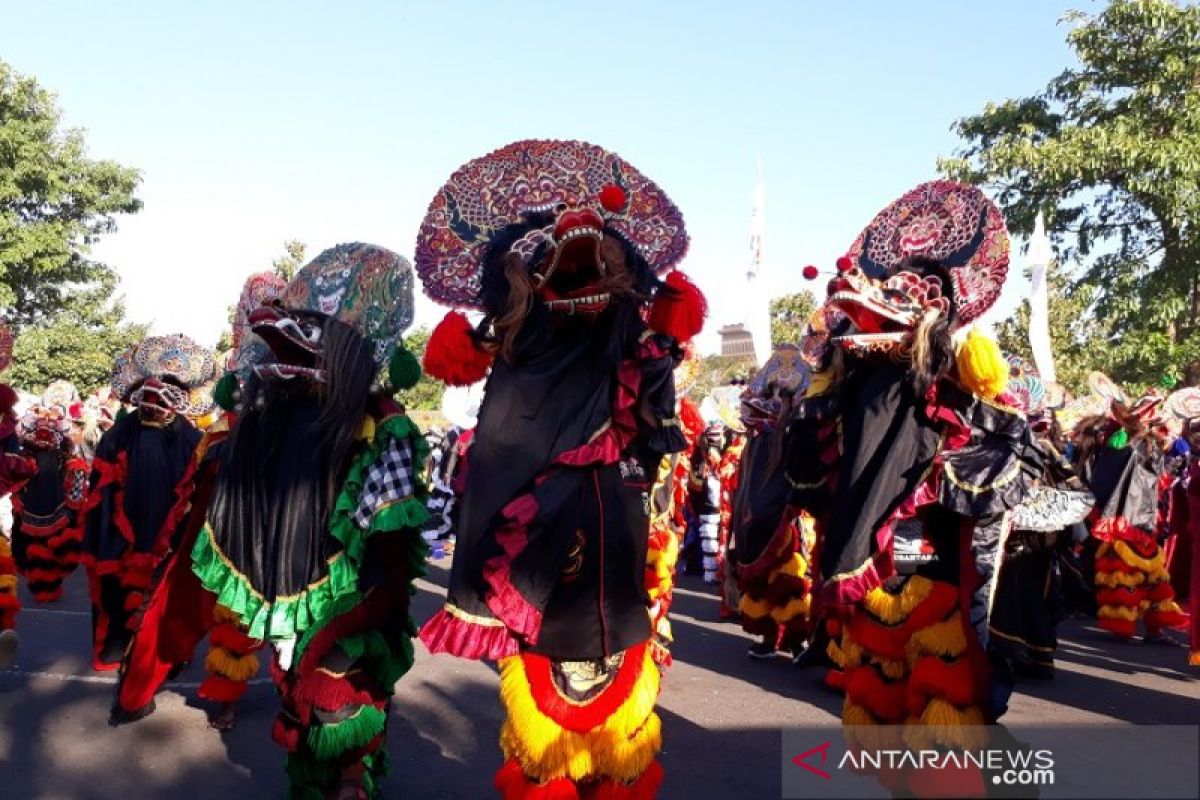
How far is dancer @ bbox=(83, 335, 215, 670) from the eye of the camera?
22.2 feet

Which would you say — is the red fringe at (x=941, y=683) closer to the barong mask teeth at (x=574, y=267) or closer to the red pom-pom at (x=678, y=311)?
the red pom-pom at (x=678, y=311)

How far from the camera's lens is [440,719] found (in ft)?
18.9

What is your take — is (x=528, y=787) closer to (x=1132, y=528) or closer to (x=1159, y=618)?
(x=1132, y=528)

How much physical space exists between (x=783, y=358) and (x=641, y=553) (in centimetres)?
450

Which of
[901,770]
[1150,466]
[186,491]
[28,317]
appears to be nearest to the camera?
[901,770]

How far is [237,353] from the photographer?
489cm

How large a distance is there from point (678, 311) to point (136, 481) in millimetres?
4881

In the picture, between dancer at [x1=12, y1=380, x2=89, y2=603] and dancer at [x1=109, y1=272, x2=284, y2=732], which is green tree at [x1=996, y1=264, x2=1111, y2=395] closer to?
dancer at [x1=12, y1=380, x2=89, y2=603]

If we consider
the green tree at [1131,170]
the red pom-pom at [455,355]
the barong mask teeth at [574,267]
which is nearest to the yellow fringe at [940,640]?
the barong mask teeth at [574,267]

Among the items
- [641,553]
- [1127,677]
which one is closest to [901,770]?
[641,553]

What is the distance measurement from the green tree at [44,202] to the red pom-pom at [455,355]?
23397 millimetres

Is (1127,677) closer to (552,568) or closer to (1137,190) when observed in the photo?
(552,568)

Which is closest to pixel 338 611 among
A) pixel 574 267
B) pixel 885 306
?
pixel 574 267

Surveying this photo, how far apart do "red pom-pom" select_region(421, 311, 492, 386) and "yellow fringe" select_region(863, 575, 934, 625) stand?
167 centimetres
